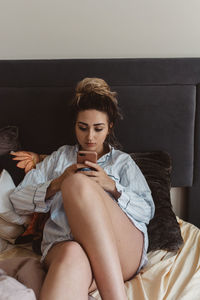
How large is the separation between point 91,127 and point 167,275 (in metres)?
0.64

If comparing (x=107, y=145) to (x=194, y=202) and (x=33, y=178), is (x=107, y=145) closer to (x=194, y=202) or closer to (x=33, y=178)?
(x=33, y=178)

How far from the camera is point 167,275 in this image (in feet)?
4.23

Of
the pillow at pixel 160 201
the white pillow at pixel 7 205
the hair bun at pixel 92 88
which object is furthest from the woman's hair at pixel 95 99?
the white pillow at pixel 7 205

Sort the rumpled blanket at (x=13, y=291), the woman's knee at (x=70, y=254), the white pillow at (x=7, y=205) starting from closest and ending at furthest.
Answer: the rumpled blanket at (x=13, y=291)
the woman's knee at (x=70, y=254)
the white pillow at (x=7, y=205)

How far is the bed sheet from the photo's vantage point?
1.19 meters

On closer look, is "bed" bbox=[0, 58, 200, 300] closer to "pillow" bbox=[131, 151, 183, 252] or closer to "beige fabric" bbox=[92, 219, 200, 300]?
"pillow" bbox=[131, 151, 183, 252]

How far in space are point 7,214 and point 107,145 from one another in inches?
20.6

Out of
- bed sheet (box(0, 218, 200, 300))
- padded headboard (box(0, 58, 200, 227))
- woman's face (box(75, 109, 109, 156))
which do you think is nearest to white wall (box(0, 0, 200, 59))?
padded headboard (box(0, 58, 200, 227))

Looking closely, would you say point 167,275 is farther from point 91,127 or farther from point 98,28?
point 98,28

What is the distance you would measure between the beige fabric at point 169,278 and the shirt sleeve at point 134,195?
0.56 feet

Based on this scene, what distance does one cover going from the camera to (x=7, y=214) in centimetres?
142

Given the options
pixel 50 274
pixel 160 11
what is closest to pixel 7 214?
pixel 50 274

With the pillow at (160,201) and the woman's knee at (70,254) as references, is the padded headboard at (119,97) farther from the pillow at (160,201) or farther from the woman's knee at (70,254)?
the woman's knee at (70,254)

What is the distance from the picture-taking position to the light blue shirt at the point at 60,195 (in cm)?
133
